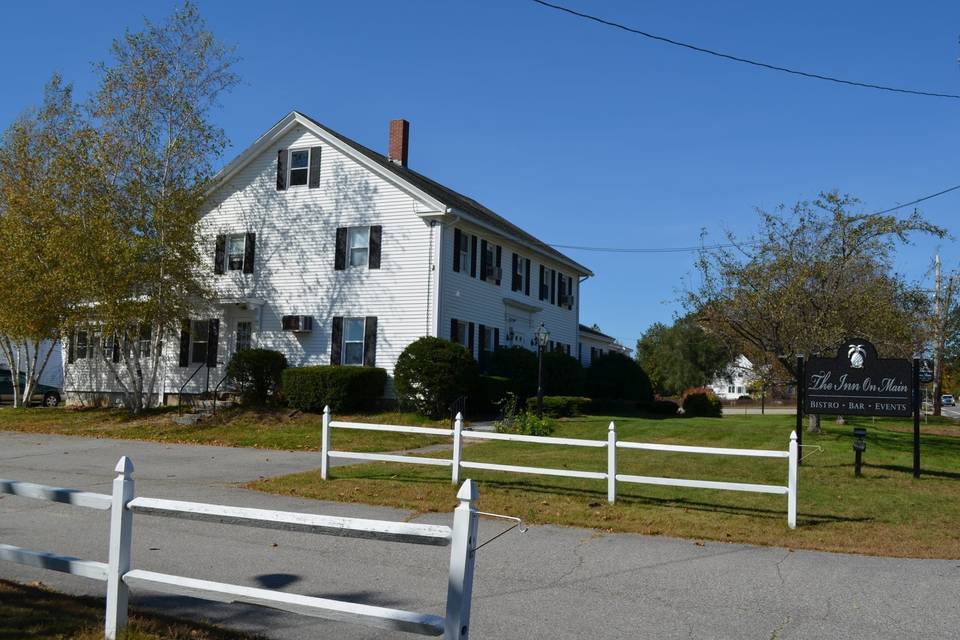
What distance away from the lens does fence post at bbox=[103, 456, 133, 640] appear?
5.08m

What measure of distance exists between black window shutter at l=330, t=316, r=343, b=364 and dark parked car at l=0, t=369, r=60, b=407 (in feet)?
48.4

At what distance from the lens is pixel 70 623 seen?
5.42 m

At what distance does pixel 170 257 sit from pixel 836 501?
68.0ft

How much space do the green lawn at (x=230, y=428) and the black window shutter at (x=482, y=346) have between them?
464cm

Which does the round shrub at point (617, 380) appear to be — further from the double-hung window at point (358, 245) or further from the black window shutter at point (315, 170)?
the black window shutter at point (315, 170)

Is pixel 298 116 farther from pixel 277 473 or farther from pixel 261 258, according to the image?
pixel 277 473

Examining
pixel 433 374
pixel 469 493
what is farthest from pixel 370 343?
pixel 469 493

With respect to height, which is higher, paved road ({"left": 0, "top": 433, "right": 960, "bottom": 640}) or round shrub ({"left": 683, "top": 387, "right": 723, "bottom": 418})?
round shrub ({"left": 683, "top": 387, "right": 723, "bottom": 418})

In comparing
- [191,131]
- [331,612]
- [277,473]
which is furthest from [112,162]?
[331,612]

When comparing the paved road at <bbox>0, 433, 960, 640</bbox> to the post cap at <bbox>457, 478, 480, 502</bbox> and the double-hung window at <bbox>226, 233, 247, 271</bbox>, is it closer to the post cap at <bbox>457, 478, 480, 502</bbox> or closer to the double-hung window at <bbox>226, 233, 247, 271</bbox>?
the post cap at <bbox>457, 478, 480, 502</bbox>

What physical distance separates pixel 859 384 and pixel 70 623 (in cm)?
1221

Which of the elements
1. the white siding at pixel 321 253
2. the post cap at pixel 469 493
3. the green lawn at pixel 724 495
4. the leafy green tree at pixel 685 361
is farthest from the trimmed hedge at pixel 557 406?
the leafy green tree at pixel 685 361

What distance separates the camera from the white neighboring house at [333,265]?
85.3ft

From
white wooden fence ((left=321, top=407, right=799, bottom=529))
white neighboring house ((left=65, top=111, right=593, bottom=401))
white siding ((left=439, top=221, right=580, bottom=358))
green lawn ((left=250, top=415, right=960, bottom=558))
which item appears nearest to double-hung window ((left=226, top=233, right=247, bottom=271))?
white neighboring house ((left=65, top=111, right=593, bottom=401))
